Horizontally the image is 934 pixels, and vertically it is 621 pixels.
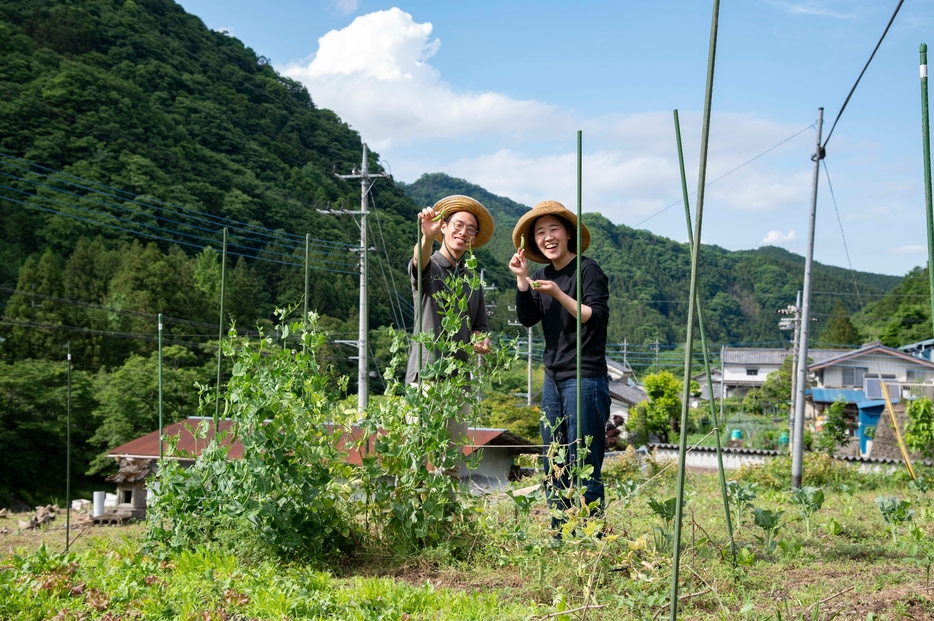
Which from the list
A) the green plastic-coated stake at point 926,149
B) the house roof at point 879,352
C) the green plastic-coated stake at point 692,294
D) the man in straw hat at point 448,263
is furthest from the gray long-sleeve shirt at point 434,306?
the house roof at point 879,352

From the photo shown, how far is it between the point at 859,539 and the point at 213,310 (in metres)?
30.8

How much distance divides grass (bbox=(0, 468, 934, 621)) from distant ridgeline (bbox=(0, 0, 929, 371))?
14.1 meters

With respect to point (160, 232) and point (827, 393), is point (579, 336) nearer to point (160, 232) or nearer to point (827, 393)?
point (160, 232)

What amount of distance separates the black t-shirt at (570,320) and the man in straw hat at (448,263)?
260 mm

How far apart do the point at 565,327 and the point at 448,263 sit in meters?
0.68

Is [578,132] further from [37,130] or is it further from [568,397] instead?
[37,130]

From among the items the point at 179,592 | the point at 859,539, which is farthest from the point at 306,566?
the point at 859,539

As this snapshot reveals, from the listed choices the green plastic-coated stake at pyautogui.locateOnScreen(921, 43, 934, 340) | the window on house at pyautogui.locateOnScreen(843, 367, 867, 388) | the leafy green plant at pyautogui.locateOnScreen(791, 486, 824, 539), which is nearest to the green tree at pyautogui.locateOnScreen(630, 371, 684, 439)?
the window on house at pyautogui.locateOnScreen(843, 367, 867, 388)

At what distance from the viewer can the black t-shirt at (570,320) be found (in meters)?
3.15

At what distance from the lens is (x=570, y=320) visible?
3.21 m

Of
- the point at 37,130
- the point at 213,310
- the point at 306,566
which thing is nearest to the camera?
the point at 306,566

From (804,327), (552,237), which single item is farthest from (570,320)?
(804,327)

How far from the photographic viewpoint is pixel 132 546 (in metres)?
3.30

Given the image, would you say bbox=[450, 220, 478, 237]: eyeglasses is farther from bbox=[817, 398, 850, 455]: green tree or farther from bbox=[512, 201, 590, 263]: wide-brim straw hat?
bbox=[817, 398, 850, 455]: green tree
